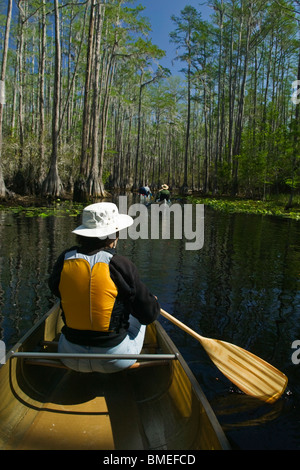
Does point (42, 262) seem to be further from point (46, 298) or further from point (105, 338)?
point (105, 338)

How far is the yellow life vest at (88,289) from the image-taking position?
2.33m

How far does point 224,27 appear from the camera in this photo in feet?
96.3

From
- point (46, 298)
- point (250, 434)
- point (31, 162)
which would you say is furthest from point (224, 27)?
point (250, 434)

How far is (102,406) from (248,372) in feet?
4.51

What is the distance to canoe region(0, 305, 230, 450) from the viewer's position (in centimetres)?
215

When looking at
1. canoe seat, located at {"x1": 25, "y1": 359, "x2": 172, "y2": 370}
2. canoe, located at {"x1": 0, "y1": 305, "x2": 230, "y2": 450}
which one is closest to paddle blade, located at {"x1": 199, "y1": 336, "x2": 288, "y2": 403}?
canoe, located at {"x1": 0, "y1": 305, "x2": 230, "y2": 450}

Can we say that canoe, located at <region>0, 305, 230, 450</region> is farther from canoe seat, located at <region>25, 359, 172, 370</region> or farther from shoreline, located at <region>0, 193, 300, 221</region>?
shoreline, located at <region>0, 193, 300, 221</region>

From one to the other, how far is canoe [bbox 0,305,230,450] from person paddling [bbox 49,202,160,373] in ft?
0.69

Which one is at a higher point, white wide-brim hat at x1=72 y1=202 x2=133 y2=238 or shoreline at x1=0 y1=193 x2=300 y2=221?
white wide-brim hat at x1=72 y1=202 x2=133 y2=238

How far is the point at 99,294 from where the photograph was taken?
234 centimetres

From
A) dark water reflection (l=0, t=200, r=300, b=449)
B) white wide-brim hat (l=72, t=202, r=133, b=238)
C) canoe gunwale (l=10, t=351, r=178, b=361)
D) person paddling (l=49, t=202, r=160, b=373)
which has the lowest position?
dark water reflection (l=0, t=200, r=300, b=449)

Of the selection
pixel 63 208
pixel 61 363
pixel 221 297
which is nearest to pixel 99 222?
pixel 61 363

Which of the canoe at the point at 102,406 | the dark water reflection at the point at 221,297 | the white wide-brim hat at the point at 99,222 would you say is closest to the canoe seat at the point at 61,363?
the canoe at the point at 102,406

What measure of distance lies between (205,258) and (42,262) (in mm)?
3730
